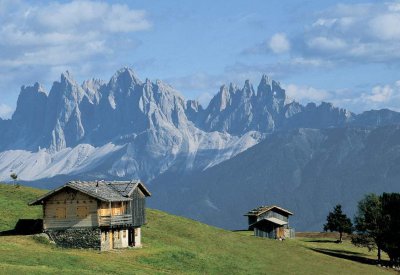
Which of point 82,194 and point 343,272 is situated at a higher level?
point 82,194

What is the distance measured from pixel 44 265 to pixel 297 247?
5730cm

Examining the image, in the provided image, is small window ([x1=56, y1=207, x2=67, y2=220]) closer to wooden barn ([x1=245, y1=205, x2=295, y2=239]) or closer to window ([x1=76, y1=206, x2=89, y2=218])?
window ([x1=76, y1=206, x2=89, y2=218])

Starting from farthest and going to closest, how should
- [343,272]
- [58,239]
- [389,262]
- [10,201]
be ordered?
[389,262]
[10,201]
[343,272]
[58,239]

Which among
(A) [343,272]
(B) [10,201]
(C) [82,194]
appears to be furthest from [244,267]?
(B) [10,201]

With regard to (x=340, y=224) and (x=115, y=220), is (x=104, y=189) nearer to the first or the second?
(x=115, y=220)

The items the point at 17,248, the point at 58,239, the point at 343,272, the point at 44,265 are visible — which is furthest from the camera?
the point at 343,272

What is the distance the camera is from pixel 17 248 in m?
74.8

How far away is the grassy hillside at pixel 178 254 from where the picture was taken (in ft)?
231

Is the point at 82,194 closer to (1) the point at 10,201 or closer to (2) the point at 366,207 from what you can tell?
(1) the point at 10,201

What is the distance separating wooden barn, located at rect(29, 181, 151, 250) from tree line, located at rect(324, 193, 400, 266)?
4421 centimetres

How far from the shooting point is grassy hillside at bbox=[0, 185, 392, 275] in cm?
7050

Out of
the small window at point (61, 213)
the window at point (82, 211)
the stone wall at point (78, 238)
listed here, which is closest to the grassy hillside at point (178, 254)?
the stone wall at point (78, 238)

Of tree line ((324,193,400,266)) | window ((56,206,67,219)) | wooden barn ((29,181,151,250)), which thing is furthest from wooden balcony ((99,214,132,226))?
tree line ((324,193,400,266))

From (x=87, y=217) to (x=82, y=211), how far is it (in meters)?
1.10
